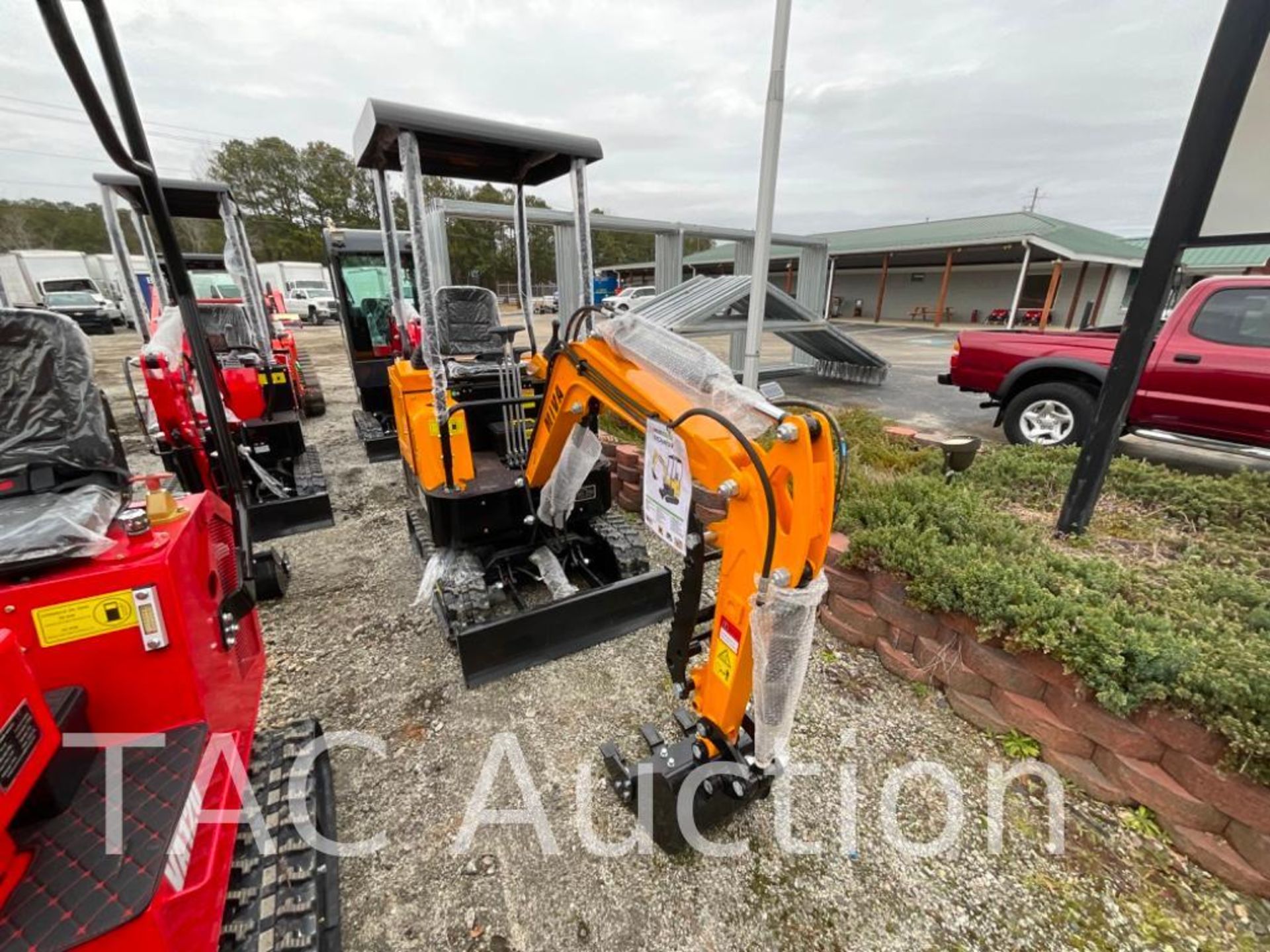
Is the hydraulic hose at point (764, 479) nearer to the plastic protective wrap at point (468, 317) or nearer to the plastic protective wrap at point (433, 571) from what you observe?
the plastic protective wrap at point (433, 571)

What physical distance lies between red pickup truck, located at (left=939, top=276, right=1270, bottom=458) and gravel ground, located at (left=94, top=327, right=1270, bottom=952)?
419 cm

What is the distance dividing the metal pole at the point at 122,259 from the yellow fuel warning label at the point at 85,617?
16.8 feet

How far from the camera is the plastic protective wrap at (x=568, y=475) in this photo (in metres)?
2.84

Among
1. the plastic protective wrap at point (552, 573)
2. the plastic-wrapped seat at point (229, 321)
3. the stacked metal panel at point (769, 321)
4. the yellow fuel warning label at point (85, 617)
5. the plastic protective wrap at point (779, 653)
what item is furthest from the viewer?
the plastic-wrapped seat at point (229, 321)

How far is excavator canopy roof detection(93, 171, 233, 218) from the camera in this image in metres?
4.74

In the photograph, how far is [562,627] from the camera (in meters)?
3.11

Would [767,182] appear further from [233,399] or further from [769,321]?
[233,399]

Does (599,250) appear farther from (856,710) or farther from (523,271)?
(856,710)

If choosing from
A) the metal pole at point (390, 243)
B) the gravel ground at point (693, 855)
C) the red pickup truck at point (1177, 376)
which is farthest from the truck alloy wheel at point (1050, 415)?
the metal pole at point (390, 243)

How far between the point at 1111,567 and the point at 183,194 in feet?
25.9

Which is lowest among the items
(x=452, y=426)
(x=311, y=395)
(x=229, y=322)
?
(x=311, y=395)

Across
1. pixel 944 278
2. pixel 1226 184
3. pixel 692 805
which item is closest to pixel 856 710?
pixel 692 805

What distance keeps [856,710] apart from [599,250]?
4604cm

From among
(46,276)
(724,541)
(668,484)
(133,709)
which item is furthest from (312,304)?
(724,541)
